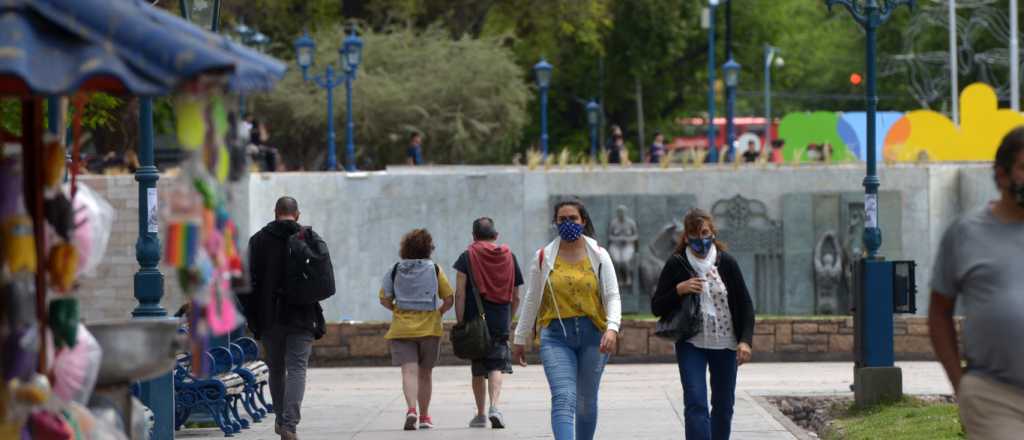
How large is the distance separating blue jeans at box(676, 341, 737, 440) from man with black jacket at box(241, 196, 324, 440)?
3.15 metres

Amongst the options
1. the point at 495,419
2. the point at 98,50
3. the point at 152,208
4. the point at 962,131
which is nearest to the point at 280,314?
the point at 152,208

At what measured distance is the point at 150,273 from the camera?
40.2 feet

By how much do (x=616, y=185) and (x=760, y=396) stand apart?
11417mm

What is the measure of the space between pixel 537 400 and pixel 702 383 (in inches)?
260

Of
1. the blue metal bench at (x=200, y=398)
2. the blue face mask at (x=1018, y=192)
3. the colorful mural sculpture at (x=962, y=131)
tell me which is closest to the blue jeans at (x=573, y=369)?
the blue metal bench at (x=200, y=398)

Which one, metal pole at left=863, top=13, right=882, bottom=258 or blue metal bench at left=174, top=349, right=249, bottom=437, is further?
metal pole at left=863, top=13, right=882, bottom=258

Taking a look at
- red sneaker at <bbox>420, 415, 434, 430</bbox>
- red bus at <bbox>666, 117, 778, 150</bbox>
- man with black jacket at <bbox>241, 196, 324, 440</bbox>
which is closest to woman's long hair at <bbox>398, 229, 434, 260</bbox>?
red sneaker at <bbox>420, 415, 434, 430</bbox>

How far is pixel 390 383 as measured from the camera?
1967 centimetres

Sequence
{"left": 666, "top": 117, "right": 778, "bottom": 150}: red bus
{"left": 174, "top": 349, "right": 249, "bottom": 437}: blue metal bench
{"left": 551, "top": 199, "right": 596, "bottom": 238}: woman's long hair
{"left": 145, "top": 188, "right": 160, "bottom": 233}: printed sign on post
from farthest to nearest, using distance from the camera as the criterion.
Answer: {"left": 666, "top": 117, "right": 778, "bottom": 150}: red bus
{"left": 174, "top": 349, "right": 249, "bottom": 437}: blue metal bench
{"left": 145, "top": 188, "right": 160, "bottom": 233}: printed sign on post
{"left": 551, "top": 199, "right": 596, "bottom": 238}: woman's long hair

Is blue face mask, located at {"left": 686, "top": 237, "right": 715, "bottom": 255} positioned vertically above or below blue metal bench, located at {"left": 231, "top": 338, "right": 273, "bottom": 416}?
above

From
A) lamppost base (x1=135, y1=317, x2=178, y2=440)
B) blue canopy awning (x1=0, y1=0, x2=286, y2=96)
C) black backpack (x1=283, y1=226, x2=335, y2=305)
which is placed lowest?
lamppost base (x1=135, y1=317, x2=178, y2=440)

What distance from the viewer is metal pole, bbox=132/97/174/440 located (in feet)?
39.0

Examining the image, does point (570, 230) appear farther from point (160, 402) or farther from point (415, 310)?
point (415, 310)

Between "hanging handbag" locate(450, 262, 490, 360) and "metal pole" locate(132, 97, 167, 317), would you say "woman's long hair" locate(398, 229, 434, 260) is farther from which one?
"metal pole" locate(132, 97, 167, 317)
